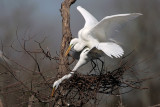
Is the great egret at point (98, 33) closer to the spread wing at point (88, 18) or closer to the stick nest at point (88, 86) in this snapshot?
the spread wing at point (88, 18)

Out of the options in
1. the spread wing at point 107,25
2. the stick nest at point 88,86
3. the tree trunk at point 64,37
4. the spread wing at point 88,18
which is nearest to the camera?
the stick nest at point 88,86

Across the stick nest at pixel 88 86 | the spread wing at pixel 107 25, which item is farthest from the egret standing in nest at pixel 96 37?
the stick nest at pixel 88 86

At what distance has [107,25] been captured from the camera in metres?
3.70

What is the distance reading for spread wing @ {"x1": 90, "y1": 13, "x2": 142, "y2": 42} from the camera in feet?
11.5

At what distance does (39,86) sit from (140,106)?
976 centimetres

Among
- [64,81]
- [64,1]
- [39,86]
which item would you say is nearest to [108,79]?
[64,81]

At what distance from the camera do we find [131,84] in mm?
3420

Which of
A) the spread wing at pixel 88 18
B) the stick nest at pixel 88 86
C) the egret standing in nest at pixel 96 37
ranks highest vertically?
the spread wing at pixel 88 18

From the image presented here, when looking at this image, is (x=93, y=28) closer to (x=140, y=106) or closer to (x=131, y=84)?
(x=131, y=84)

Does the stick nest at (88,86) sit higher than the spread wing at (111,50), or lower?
lower

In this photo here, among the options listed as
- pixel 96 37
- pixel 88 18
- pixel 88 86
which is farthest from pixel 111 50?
pixel 88 18

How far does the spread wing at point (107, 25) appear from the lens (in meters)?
3.50

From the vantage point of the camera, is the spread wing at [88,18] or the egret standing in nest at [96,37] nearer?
the egret standing in nest at [96,37]

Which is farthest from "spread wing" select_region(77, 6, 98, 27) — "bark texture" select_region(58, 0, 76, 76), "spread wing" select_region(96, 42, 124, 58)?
"spread wing" select_region(96, 42, 124, 58)
